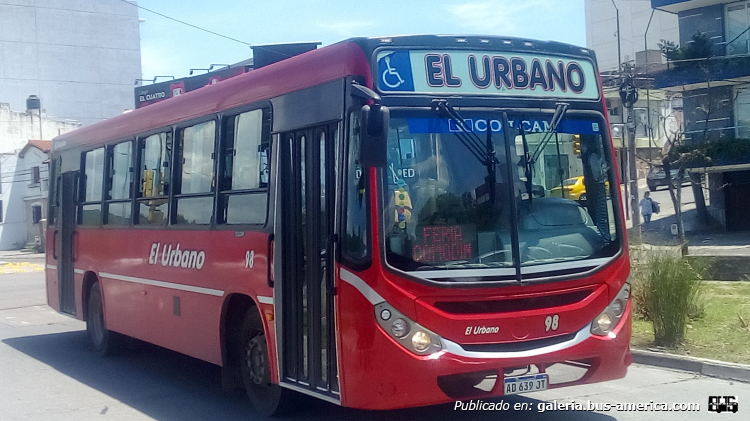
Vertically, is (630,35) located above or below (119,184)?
above

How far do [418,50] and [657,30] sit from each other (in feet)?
178

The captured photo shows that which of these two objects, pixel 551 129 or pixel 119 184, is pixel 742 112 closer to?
pixel 119 184

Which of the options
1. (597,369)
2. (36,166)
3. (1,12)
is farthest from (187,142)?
(1,12)

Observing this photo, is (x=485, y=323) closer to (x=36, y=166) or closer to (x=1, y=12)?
(x=36, y=166)

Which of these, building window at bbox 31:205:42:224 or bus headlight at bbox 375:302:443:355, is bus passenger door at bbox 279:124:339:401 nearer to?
bus headlight at bbox 375:302:443:355

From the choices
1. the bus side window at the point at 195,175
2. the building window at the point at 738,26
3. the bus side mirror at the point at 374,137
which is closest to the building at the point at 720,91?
the building window at the point at 738,26

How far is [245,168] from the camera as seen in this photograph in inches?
315

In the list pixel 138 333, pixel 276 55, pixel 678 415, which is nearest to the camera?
pixel 678 415

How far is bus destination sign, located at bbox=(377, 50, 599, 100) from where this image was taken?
6.37 m

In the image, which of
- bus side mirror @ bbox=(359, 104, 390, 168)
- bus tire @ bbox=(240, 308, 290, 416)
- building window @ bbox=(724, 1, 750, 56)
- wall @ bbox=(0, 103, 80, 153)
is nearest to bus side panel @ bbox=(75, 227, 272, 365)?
bus tire @ bbox=(240, 308, 290, 416)

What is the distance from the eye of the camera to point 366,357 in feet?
19.9

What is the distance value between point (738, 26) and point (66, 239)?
94.7 ft

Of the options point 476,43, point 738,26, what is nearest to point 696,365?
point 476,43

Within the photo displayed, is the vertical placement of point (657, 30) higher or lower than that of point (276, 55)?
higher
